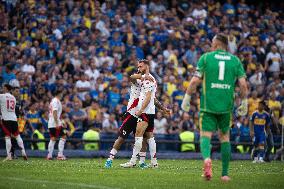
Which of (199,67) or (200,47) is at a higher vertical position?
(200,47)

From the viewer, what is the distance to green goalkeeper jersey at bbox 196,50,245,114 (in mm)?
13844

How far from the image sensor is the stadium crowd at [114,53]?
27.3 m

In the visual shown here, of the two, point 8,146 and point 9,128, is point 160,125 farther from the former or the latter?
point 8,146

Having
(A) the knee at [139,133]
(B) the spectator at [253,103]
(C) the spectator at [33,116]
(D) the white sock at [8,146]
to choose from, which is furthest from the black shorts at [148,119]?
(B) the spectator at [253,103]

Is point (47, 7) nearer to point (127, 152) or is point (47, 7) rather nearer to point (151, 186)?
point (127, 152)

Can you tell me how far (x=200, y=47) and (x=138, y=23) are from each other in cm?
282

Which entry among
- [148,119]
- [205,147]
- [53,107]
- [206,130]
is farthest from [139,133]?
[53,107]

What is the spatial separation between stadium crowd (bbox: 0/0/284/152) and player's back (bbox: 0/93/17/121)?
10.8 ft

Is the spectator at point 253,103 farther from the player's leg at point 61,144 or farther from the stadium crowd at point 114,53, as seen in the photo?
the player's leg at point 61,144

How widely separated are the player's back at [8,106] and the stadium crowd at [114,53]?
3.28 meters

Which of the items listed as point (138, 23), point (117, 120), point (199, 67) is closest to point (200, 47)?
point (138, 23)

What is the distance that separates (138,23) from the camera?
31.6 metres

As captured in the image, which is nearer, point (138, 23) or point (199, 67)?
point (199, 67)

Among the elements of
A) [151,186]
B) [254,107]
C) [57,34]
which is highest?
[57,34]
